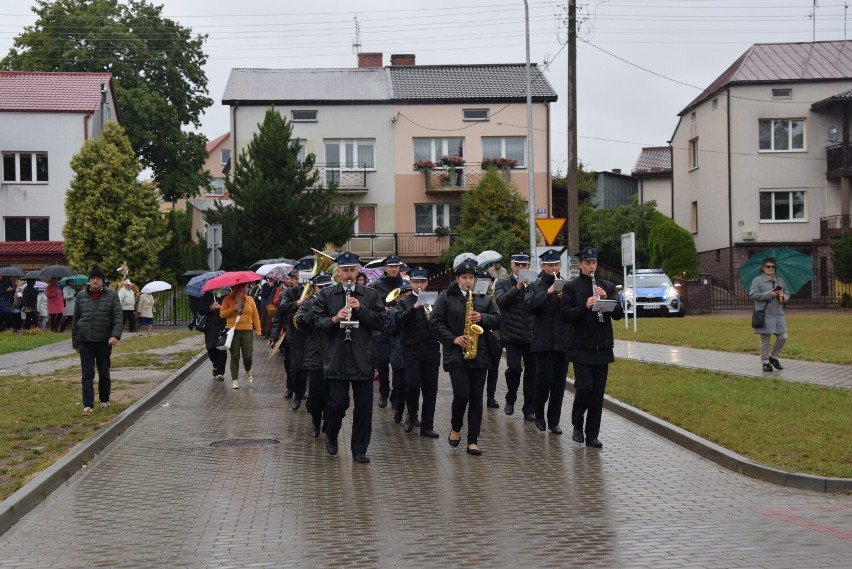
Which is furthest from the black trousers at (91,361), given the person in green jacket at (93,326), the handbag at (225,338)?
the handbag at (225,338)

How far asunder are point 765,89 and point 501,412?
36.9 metres

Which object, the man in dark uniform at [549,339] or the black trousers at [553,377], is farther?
the black trousers at [553,377]

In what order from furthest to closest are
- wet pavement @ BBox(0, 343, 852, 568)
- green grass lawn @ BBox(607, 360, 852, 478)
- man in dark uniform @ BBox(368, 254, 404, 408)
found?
man in dark uniform @ BBox(368, 254, 404, 408) → green grass lawn @ BBox(607, 360, 852, 478) → wet pavement @ BBox(0, 343, 852, 568)

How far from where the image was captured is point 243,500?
29.6 ft

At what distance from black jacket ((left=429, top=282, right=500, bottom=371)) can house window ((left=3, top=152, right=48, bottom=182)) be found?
132 ft

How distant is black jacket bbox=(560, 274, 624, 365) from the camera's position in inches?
452

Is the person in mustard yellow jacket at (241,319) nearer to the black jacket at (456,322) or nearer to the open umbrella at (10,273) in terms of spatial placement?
the black jacket at (456,322)

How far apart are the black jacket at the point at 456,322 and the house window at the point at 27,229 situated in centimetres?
3998

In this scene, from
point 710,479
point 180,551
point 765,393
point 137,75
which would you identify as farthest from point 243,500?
point 137,75

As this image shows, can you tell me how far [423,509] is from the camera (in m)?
8.58

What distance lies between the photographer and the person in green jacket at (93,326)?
13.9m

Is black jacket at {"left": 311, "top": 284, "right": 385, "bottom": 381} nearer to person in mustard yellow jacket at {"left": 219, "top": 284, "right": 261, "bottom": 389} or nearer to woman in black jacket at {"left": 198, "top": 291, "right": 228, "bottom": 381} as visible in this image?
person in mustard yellow jacket at {"left": 219, "top": 284, "right": 261, "bottom": 389}

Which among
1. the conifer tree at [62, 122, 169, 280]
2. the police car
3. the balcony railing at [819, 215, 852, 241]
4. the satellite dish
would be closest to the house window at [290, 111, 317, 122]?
the conifer tree at [62, 122, 169, 280]

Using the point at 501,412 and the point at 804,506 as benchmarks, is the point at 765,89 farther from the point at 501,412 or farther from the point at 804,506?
the point at 804,506
